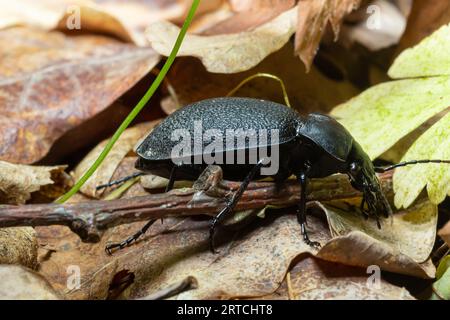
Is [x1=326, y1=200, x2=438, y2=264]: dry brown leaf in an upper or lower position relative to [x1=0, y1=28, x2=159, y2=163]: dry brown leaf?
lower

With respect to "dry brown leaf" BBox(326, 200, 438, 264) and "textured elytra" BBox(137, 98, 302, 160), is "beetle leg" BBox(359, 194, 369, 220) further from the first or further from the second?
"textured elytra" BBox(137, 98, 302, 160)

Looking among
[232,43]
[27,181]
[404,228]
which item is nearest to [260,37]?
[232,43]

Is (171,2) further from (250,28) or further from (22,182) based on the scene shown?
(22,182)

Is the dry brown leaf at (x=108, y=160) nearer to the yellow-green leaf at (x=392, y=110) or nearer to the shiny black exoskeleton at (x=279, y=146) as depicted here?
the shiny black exoskeleton at (x=279, y=146)

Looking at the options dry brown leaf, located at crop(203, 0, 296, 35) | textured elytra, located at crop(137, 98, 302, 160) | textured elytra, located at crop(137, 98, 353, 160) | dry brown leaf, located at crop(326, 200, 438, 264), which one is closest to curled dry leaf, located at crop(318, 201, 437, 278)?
dry brown leaf, located at crop(326, 200, 438, 264)

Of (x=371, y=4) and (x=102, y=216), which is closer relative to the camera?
(x=102, y=216)
